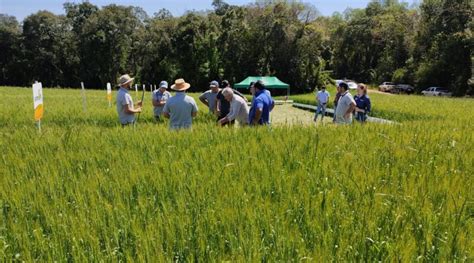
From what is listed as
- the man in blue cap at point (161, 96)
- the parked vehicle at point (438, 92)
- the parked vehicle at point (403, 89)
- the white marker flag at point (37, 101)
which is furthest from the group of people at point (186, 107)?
the parked vehicle at point (403, 89)

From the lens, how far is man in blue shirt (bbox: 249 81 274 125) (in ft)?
24.6

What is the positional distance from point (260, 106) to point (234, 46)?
45116 millimetres

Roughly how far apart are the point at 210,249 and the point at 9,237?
1.36 metres

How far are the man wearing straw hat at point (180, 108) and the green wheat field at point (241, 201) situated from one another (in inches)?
57.7

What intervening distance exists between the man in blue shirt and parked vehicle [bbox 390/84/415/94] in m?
45.7

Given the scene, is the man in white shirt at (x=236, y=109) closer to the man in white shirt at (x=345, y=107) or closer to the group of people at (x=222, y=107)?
the group of people at (x=222, y=107)

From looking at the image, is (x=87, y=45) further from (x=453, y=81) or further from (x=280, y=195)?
(x=280, y=195)

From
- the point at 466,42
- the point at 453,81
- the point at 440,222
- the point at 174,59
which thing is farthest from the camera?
the point at 174,59

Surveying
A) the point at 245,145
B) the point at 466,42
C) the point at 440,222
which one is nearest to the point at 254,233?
the point at 440,222

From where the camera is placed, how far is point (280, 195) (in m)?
3.41

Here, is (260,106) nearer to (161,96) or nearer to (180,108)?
(180,108)

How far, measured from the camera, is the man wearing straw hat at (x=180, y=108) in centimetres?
732

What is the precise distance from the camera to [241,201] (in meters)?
3.14

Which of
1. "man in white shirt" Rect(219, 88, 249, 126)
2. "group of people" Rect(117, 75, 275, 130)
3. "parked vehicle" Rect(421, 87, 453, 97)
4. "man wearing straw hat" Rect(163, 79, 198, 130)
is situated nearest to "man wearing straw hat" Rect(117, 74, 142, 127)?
"group of people" Rect(117, 75, 275, 130)
